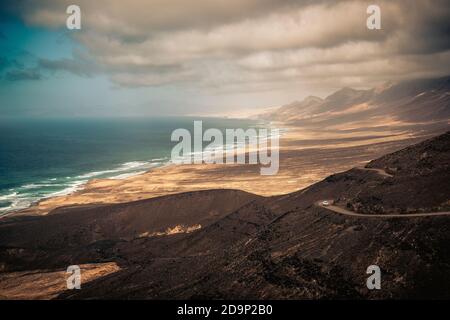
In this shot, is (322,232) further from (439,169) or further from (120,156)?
(120,156)

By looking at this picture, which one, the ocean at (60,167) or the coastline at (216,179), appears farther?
the ocean at (60,167)

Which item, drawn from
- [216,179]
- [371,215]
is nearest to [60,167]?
[216,179]

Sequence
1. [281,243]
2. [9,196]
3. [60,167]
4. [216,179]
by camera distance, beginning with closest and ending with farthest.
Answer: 1. [281,243]
2. [9,196]
3. [216,179]
4. [60,167]

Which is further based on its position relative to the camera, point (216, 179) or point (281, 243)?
point (216, 179)

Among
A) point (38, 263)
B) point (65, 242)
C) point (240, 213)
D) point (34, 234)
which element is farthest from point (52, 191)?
point (240, 213)
